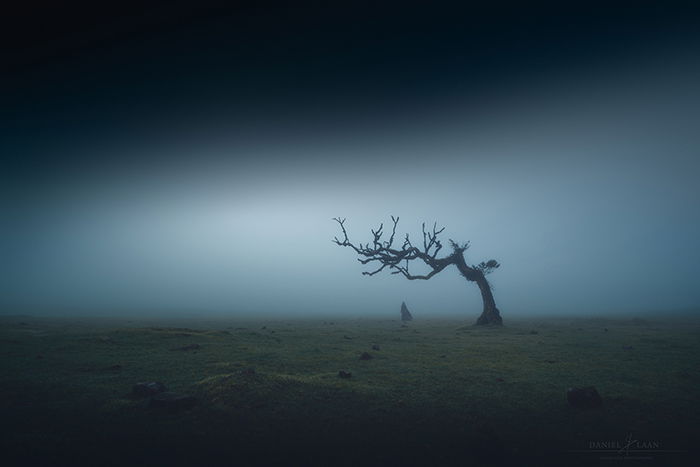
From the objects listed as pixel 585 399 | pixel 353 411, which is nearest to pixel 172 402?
pixel 353 411

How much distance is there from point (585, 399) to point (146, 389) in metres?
10.0

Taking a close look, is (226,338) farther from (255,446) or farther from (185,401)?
(255,446)

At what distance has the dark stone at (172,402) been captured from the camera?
21.3ft

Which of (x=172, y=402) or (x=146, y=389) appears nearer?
(x=172, y=402)

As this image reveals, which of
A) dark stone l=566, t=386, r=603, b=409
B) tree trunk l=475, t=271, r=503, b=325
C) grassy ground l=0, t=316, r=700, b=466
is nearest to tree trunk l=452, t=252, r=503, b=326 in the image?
tree trunk l=475, t=271, r=503, b=325

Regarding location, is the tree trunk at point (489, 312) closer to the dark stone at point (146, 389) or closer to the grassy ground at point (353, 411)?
the grassy ground at point (353, 411)

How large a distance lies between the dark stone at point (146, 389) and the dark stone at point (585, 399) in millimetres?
9486

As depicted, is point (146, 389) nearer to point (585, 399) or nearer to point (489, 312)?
point (585, 399)

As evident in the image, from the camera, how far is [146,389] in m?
7.43

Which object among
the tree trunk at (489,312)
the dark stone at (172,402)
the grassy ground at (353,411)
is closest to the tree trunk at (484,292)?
the tree trunk at (489,312)

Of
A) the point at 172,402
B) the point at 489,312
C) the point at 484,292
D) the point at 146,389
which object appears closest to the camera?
the point at 172,402

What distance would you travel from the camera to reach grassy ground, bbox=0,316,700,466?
4855mm

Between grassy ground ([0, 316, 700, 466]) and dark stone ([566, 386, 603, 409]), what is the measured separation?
0.16 meters

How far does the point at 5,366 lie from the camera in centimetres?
1041
